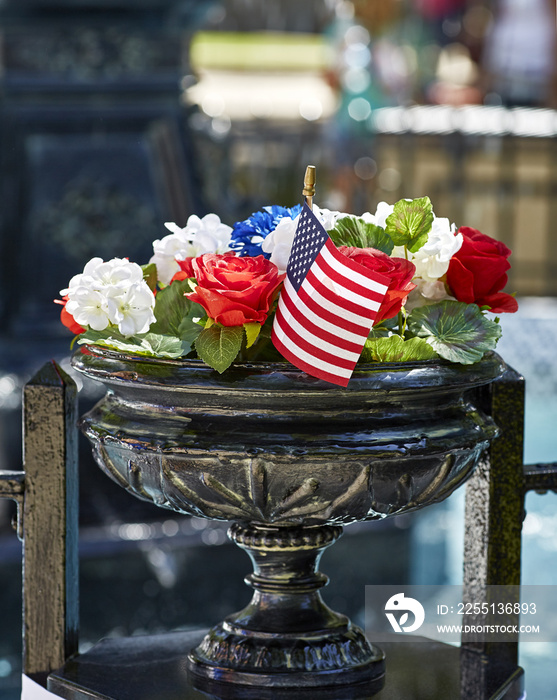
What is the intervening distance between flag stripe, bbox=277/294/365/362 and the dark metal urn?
0.12 ft

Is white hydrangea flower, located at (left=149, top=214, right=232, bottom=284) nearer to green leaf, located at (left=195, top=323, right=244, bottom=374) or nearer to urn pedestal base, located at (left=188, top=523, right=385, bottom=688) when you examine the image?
green leaf, located at (left=195, top=323, right=244, bottom=374)

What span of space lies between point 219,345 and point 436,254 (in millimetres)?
358

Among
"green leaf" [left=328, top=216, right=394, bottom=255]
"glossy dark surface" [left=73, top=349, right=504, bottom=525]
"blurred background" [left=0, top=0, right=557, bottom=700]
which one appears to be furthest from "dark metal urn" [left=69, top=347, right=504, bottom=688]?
"blurred background" [left=0, top=0, right=557, bottom=700]

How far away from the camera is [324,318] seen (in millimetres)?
1432

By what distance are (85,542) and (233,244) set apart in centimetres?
257

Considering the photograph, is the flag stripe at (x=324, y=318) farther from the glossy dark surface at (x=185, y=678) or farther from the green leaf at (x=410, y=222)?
the glossy dark surface at (x=185, y=678)

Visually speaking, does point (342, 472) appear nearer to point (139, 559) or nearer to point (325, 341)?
point (325, 341)

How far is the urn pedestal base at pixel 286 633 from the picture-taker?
162cm

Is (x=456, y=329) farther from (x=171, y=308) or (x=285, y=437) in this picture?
(x=171, y=308)

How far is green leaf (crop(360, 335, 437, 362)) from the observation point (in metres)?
1.49

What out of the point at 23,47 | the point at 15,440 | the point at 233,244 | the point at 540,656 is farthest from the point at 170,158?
the point at 233,244

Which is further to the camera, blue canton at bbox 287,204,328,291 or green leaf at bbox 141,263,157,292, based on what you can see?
green leaf at bbox 141,263,157,292


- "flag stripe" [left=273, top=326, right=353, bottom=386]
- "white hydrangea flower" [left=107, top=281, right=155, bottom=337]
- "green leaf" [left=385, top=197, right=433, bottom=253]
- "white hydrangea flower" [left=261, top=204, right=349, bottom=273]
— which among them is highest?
"green leaf" [left=385, top=197, right=433, bottom=253]

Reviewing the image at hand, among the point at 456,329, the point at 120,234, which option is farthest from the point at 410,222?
the point at 120,234
